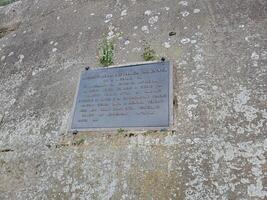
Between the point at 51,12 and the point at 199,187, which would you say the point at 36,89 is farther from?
the point at 199,187

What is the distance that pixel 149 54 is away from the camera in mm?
3381

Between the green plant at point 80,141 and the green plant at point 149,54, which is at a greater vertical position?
the green plant at point 149,54

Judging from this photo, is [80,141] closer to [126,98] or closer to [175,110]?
[126,98]

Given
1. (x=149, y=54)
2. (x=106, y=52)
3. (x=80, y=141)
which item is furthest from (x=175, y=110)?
(x=106, y=52)

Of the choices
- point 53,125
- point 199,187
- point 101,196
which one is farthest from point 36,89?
point 199,187

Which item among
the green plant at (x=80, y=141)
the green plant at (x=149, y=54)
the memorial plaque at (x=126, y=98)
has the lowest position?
the green plant at (x=80, y=141)

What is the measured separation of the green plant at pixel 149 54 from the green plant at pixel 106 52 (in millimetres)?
368

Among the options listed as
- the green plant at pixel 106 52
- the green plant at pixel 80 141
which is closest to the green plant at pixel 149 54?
the green plant at pixel 106 52

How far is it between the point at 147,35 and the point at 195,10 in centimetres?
58

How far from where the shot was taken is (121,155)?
275 cm

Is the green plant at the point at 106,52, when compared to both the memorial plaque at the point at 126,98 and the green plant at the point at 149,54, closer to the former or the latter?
the memorial plaque at the point at 126,98

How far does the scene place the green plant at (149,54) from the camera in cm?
336

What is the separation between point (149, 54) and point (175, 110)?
30.4 inches

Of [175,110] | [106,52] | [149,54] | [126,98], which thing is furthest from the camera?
[106,52]
